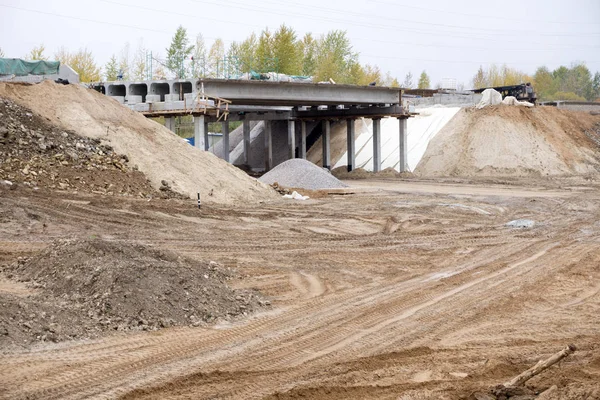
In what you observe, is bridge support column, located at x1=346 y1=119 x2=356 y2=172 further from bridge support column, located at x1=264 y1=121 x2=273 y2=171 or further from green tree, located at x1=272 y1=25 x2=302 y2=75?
green tree, located at x1=272 y1=25 x2=302 y2=75

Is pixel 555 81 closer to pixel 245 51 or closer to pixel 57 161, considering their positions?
pixel 245 51

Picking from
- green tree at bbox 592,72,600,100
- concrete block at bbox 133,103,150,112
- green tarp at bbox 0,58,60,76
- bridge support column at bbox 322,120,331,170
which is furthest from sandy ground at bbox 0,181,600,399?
green tree at bbox 592,72,600,100

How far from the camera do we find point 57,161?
27.7 metres

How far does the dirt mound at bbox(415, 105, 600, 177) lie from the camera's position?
5244 centimetres

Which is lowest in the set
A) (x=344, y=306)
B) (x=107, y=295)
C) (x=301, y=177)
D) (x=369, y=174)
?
(x=344, y=306)

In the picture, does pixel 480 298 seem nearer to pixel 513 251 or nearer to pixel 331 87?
pixel 513 251

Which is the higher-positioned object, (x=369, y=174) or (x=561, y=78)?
(x=561, y=78)

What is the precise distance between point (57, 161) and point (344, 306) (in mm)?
17284

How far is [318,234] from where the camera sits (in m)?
23.7

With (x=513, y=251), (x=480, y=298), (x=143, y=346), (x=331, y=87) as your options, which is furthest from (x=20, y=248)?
(x=331, y=87)

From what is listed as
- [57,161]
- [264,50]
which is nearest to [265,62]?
[264,50]

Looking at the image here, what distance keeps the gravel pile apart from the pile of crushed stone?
10473 millimetres

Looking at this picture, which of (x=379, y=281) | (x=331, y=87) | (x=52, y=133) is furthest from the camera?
(x=331, y=87)

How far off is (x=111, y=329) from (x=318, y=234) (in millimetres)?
12654
